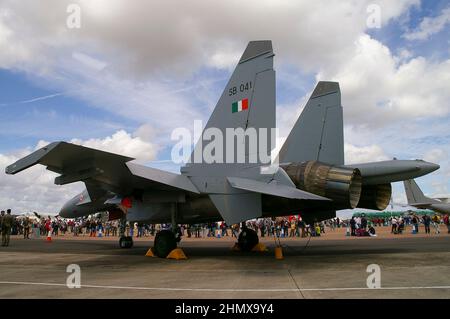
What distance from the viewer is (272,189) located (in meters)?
9.31

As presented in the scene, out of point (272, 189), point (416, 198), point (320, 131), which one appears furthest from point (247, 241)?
point (416, 198)

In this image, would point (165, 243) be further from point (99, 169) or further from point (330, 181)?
point (330, 181)

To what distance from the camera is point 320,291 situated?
18.5 feet

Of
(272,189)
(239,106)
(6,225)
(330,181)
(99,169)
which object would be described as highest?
(239,106)

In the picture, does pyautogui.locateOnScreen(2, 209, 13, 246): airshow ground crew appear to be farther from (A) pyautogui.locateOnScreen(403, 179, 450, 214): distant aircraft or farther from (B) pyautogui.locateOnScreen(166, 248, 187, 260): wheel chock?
(A) pyautogui.locateOnScreen(403, 179, 450, 214): distant aircraft

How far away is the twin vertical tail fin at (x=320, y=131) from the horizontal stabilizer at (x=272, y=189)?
3805 millimetres

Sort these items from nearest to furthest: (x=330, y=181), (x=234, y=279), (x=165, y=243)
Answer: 1. (x=234, y=279)
2. (x=330, y=181)
3. (x=165, y=243)

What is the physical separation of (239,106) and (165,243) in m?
4.59

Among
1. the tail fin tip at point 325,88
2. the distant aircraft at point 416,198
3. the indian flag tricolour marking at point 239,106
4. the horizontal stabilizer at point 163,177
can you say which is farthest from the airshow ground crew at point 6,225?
the distant aircraft at point 416,198

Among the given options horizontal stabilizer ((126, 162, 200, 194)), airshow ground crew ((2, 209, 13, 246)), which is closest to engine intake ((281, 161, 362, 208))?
horizontal stabilizer ((126, 162, 200, 194))

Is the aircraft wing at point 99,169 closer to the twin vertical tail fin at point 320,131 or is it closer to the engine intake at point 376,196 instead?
the twin vertical tail fin at point 320,131

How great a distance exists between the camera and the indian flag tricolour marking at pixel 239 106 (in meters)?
10.4

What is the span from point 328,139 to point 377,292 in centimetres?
794
